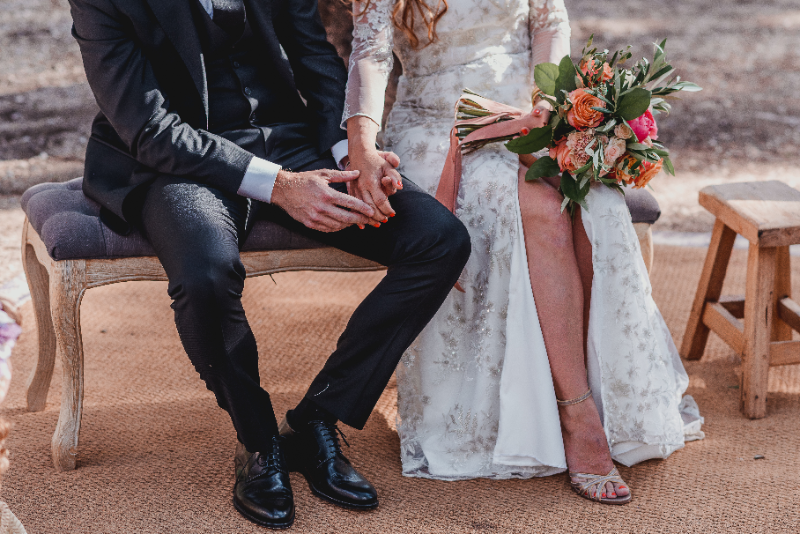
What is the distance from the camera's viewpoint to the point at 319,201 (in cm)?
187

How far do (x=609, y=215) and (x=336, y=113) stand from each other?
2.79 ft

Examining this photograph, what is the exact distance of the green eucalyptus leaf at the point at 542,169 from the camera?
196 cm

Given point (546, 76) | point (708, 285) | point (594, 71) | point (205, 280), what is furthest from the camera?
point (708, 285)

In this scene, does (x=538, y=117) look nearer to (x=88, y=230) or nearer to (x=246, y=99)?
(x=246, y=99)

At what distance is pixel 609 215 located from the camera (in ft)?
6.41

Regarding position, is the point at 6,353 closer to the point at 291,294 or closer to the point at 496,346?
the point at 496,346

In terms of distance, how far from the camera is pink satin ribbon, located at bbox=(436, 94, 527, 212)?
2.05 meters

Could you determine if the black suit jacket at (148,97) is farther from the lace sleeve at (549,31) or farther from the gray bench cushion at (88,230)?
the lace sleeve at (549,31)

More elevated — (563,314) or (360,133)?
(360,133)

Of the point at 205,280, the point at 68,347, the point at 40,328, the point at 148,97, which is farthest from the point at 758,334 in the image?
the point at 40,328

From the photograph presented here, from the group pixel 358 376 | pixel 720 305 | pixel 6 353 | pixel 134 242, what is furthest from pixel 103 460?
pixel 720 305

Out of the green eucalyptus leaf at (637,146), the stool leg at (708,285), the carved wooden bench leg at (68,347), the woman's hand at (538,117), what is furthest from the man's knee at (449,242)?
the stool leg at (708,285)

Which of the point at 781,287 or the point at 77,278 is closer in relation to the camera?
the point at 77,278

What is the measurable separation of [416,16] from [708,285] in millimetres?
1371
